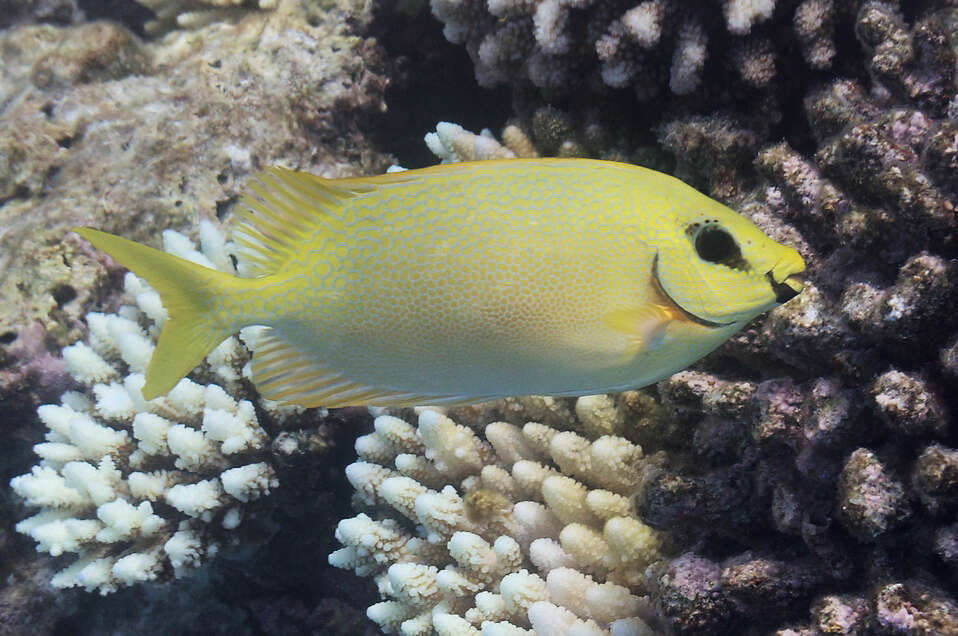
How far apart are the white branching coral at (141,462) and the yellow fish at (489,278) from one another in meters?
1.76

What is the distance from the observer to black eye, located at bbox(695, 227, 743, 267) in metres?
1.59

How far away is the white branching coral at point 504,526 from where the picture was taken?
2535 mm

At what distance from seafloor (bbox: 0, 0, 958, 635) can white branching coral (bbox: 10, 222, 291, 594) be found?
0.05 m

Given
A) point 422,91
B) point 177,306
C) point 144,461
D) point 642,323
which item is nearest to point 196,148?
point 422,91

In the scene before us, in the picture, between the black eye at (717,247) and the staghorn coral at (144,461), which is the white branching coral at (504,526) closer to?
the staghorn coral at (144,461)

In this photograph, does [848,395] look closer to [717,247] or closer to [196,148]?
[717,247]

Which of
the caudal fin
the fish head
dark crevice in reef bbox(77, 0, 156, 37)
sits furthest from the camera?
dark crevice in reef bbox(77, 0, 156, 37)

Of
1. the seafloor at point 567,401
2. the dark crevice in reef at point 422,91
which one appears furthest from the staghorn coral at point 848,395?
the dark crevice in reef at point 422,91

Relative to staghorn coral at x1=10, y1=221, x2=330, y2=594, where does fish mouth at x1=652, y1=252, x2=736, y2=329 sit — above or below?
above

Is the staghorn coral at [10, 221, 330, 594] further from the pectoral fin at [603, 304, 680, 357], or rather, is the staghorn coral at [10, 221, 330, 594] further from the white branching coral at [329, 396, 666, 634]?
the pectoral fin at [603, 304, 680, 357]

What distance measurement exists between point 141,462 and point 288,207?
2600 mm

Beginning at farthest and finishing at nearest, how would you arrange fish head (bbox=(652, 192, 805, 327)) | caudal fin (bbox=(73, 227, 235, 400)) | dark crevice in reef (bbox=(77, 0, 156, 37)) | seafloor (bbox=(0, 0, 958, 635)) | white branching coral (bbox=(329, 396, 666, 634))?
1. dark crevice in reef (bbox=(77, 0, 156, 37))
2. white branching coral (bbox=(329, 396, 666, 634))
3. seafloor (bbox=(0, 0, 958, 635))
4. caudal fin (bbox=(73, 227, 235, 400))
5. fish head (bbox=(652, 192, 805, 327))

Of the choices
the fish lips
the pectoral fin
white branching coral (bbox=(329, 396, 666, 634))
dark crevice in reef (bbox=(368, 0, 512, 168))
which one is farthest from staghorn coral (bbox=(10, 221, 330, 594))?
the fish lips

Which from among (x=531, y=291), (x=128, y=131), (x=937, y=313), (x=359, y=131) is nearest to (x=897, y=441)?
(x=937, y=313)
